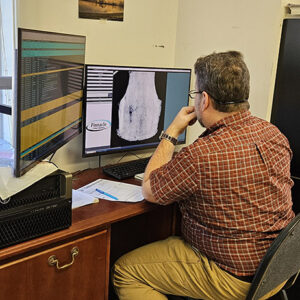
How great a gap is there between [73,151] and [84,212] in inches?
22.2

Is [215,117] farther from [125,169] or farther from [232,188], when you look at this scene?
[125,169]

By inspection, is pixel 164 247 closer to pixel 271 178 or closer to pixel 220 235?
pixel 220 235

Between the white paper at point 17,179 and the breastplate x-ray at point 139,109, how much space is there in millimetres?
766

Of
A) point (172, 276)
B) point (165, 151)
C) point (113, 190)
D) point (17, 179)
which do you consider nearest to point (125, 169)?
point (113, 190)

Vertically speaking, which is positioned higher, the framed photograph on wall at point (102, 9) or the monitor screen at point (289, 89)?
the framed photograph on wall at point (102, 9)

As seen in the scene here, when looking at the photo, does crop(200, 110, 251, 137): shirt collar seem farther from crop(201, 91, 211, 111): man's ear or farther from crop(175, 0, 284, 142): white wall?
crop(175, 0, 284, 142): white wall

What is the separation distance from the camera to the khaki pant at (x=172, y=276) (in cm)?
141

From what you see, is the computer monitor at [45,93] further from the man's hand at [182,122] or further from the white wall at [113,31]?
the man's hand at [182,122]

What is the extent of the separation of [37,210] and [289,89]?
4.83ft

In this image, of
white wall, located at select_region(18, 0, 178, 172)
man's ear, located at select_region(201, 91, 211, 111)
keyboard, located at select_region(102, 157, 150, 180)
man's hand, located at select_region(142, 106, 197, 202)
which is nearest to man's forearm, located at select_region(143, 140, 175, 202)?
man's hand, located at select_region(142, 106, 197, 202)

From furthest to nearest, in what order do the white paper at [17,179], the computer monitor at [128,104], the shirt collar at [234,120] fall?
the computer monitor at [128,104], the shirt collar at [234,120], the white paper at [17,179]

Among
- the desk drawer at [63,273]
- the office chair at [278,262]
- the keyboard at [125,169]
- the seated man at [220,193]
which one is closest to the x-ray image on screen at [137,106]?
the keyboard at [125,169]

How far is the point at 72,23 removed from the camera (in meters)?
1.81

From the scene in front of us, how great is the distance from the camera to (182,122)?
5.39 feet
